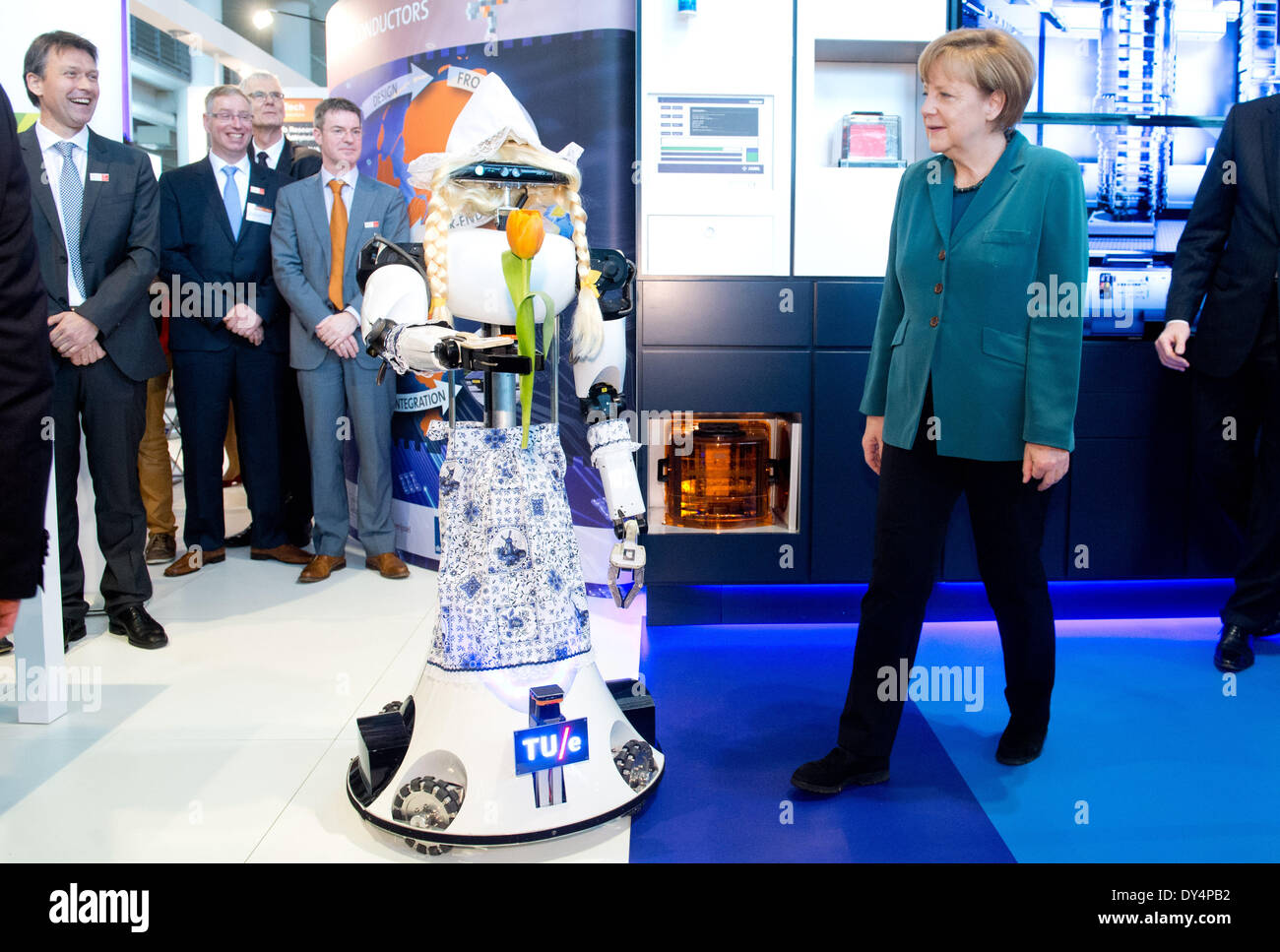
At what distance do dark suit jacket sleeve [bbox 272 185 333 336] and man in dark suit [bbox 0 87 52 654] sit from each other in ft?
8.23

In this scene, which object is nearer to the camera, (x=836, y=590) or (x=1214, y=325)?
(x=1214, y=325)

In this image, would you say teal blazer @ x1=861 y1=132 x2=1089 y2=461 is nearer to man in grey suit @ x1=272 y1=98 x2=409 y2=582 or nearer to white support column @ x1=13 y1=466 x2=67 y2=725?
white support column @ x1=13 y1=466 x2=67 y2=725

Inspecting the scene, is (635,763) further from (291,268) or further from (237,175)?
(237,175)

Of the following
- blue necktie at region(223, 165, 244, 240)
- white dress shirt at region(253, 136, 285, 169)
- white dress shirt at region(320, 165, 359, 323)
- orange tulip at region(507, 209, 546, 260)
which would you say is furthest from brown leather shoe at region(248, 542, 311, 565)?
orange tulip at region(507, 209, 546, 260)

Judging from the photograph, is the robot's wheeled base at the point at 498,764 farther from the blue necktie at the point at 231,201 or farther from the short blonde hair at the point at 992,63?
the blue necktie at the point at 231,201

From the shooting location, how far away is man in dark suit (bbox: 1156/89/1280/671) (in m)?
2.87

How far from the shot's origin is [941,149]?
6.27 feet

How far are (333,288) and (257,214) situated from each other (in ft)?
1.58

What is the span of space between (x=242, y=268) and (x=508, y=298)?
2.40 metres

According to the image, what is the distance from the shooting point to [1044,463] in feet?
6.16

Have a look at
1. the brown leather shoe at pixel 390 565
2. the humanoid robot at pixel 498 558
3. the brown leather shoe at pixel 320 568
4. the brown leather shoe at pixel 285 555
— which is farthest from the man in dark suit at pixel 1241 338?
the brown leather shoe at pixel 285 555

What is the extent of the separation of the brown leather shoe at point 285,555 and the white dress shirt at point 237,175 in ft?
4.45
